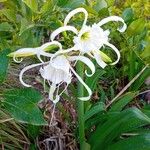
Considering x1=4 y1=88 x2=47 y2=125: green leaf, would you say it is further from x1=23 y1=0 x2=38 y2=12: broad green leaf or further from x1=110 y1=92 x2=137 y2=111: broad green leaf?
x1=110 y1=92 x2=137 y2=111: broad green leaf

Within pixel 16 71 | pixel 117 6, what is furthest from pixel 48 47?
pixel 117 6

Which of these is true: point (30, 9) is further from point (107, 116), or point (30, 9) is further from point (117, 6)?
point (117, 6)

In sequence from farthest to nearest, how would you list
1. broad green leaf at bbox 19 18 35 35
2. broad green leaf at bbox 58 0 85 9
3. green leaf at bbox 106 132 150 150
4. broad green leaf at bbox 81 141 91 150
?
broad green leaf at bbox 81 141 91 150, green leaf at bbox 106 132 150 150, broad green leaf at bbox 58 0 85 9, broad green leaf at bbox 19 18 35 35

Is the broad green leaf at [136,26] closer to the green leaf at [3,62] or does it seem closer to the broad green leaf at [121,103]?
the broad green leaf at [121,103]

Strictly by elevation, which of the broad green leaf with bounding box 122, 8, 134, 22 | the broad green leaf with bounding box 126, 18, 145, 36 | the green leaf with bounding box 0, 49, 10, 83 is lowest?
the green leaf with bounding box 0, 49, 10, 83

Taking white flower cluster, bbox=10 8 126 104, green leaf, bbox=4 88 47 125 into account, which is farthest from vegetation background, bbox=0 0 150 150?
white flower cluster, bbox=10 8 126 104

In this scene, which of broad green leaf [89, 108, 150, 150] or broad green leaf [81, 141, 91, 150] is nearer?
broad green leaf [89, 108, 150, 150]
